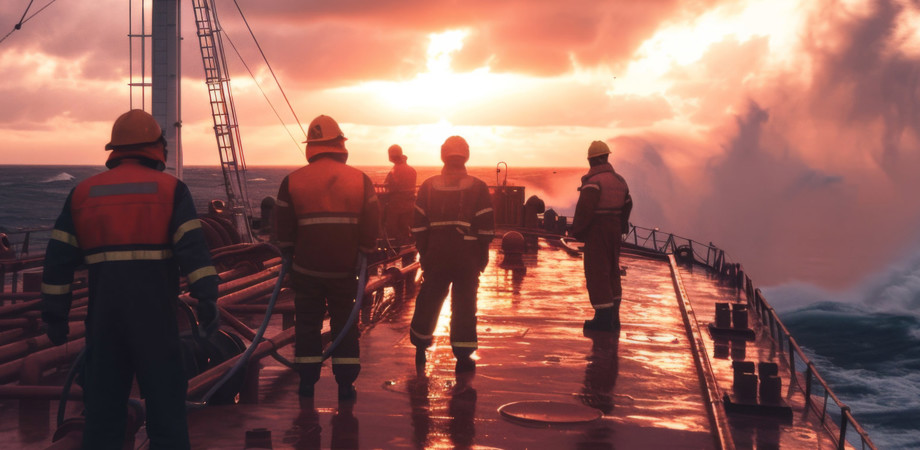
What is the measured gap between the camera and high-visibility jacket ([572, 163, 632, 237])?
9.34 meters

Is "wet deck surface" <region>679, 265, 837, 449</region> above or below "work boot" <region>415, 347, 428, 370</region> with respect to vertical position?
below

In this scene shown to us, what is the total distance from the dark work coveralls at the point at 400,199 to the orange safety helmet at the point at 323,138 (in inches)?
369

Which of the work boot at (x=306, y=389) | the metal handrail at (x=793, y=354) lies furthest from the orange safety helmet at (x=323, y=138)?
the metal handrail at (x=793, y=354)

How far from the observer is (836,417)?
698 inches

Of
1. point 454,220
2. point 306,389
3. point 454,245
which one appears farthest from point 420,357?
point 306,389

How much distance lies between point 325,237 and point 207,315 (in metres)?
1.71

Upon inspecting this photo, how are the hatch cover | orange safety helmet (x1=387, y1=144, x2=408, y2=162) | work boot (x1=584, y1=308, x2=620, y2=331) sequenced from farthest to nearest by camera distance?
orange safety helmet (x1=387, y1=144, x2=408, y2=162)
work boot (x1=584, y1=308, x2=620, y2=331)
the hatch cover

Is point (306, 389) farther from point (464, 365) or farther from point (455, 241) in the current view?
point (455, 241)

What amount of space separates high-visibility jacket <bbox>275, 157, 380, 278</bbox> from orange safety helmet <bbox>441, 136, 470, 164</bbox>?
1.37 m

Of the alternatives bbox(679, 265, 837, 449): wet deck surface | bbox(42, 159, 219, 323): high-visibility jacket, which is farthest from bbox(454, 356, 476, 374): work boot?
bbox(42, 159, 219, 323): high-visibility jacket

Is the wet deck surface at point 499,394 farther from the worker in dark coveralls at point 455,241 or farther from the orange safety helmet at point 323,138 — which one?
the orange safety helmet at point 323,138

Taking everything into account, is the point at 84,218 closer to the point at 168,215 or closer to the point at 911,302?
the point at 168,215

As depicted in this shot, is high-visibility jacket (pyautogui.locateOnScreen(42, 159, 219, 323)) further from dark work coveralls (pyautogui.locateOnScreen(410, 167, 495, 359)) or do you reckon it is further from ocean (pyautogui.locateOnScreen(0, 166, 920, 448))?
ocean (pyautogui.locateOnScreen(0, 166, 920, 448))

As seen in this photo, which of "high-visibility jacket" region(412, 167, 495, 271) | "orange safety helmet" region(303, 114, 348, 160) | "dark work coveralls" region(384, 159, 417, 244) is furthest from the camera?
"dark work coveralls" region(384, 159, 417, 244)
